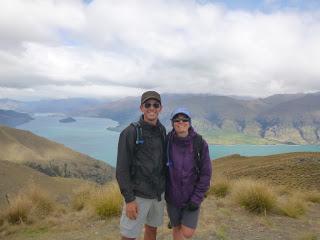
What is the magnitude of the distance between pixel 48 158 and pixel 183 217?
122m

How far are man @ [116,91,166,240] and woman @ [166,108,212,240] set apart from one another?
140mm

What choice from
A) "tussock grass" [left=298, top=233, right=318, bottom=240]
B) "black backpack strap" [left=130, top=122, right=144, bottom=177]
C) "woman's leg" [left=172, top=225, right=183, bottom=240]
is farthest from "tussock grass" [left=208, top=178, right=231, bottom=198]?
"black backpack strap" [left=130, top=122, right=144, bottom=177]

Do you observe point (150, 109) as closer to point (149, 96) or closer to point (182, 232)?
point (149, 96)

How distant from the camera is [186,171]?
4.65m

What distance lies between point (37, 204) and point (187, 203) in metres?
5.46

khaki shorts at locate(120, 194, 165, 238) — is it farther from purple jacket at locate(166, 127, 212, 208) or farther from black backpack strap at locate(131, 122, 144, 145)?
black backpack strap at locate(131, 122, 144, 145)

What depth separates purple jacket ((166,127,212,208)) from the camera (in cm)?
464

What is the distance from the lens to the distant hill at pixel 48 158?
109 m

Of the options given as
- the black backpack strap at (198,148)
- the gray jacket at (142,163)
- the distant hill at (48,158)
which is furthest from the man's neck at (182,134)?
the distant hill at (48,158)

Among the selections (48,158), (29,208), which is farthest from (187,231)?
(48,158)

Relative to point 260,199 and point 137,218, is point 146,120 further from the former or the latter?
point 260,199

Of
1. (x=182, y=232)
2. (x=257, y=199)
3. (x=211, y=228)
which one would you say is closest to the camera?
(x=182, y=232)

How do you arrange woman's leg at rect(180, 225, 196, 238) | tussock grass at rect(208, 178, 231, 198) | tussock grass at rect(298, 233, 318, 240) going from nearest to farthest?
woman's leg at rect(180, 225, 196, 238) → tussock grass at rect(298, 233, 318, 240) → tussock grass at rect(208, 178, 231, 198)

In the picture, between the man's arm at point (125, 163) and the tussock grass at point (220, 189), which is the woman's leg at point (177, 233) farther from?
the tussock grass at point (220, 189)
